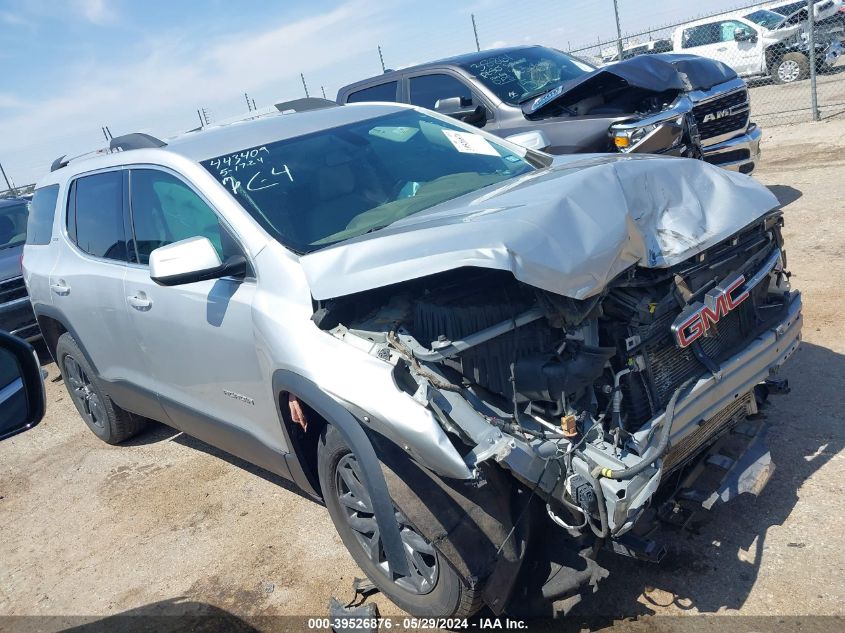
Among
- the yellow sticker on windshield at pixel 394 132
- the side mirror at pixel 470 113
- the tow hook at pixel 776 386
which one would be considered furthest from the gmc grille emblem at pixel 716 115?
the tow hook at pixel 776 386

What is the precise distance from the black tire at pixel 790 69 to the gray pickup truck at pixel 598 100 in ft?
36.6

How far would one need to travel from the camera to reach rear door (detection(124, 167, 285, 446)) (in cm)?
332

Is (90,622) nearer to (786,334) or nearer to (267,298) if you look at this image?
(267,298)

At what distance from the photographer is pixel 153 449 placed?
541 centimetres

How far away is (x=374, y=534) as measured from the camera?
10.1ft

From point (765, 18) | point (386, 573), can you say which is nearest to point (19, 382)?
point (386, 573)

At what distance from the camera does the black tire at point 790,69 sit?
16734mm

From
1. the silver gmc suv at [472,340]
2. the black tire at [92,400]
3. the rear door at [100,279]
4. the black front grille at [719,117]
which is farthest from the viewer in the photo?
the black front grille at [719,117]

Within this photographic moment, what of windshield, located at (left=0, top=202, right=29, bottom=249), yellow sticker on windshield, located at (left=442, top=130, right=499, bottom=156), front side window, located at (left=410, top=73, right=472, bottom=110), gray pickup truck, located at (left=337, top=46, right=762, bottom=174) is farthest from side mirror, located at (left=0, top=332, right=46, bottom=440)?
windshield, located at (left=0, top=202, right=29, bottom=249)

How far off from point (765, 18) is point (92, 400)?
18.7 m

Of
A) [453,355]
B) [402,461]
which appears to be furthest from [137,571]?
[453,355]

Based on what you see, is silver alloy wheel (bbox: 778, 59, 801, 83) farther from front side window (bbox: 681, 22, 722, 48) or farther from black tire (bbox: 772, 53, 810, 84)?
front side window (bbox: 681, 22, 722, 48)

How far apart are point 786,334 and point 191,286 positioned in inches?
108

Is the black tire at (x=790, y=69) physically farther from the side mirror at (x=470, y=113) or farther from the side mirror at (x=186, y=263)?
the side mirror at (x=186, y=263)
